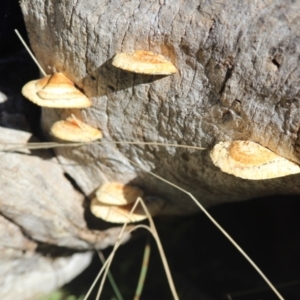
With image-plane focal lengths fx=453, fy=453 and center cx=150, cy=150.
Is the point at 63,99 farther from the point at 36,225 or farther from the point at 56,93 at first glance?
the point at 36,225

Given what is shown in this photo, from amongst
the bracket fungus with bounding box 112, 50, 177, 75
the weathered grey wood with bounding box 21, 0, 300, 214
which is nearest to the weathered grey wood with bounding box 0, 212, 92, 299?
the weathered grey wood with bounding box 21, 0, 300, 214

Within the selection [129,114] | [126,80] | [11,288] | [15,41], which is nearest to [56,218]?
[11,288]

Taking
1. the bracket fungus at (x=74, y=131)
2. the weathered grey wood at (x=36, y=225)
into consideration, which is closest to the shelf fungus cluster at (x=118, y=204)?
the weathered grey wood at (x=36, y=225)

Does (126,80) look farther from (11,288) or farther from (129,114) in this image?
(11,288)

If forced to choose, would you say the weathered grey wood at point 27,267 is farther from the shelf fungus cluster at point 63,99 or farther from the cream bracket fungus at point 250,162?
the cream bracket fungus at point 250,162

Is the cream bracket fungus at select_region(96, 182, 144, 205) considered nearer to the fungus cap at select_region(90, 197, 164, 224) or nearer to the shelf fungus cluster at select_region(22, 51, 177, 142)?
the fungus cap at select_region(90, 197, 164, 224)

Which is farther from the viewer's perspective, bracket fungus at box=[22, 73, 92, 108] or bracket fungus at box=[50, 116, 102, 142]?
bracket fungus at box=[50, 116, 102, 142]
